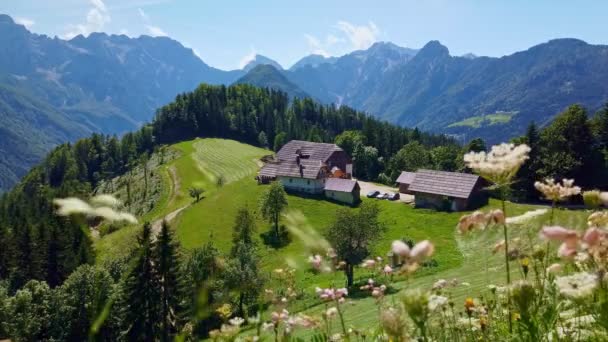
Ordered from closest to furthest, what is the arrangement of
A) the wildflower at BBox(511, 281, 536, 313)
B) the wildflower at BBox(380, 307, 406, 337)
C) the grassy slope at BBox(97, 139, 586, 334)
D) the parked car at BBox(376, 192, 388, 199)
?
the wildflower at BBox(380, 307, 406, 337), the wildflower at BBox(511, 281, 536, 313), the grassy slope at BBox(97, 139, 586, 334), the parked car at BBox(376, 192, 388, 199)

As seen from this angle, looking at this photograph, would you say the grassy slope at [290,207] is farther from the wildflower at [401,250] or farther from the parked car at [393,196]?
the wildflower at [401,250]

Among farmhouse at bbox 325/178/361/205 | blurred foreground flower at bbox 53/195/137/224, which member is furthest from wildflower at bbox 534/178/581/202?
farmhouse at bbox 325/178/361/205

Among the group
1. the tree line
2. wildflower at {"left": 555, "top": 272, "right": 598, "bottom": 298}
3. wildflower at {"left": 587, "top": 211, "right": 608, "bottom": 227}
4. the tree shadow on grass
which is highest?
the tree line

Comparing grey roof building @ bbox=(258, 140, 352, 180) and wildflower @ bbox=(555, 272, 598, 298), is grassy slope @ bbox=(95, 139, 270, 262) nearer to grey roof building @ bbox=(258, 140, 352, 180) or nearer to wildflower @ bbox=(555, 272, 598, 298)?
grey roof building @ bbox=(258, 140, 352, 180)

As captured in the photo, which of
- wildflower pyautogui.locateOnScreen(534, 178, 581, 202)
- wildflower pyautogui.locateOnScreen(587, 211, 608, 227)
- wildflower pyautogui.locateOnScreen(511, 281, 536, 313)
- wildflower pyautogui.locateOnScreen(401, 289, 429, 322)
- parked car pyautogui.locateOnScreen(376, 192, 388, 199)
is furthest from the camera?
parked car pyautogui.locateOnScreen(376, 192, 388, 199)

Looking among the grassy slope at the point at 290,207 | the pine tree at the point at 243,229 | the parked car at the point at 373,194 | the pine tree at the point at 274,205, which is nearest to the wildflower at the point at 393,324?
the grassy slope at the point at 290,207

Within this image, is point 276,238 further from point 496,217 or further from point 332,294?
point 496,217
